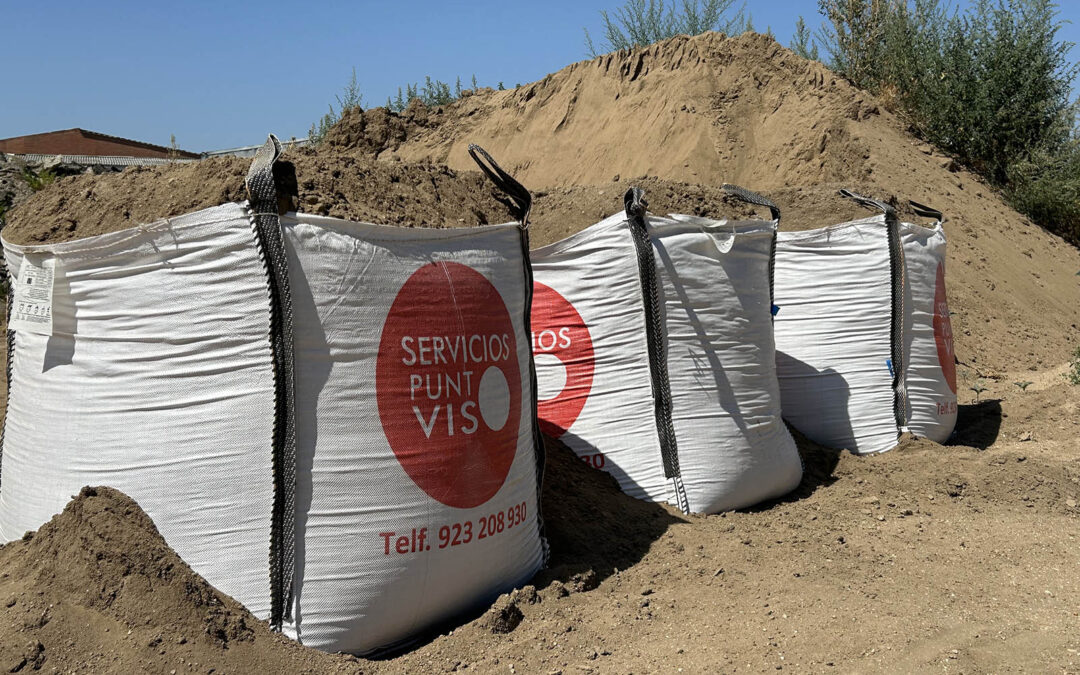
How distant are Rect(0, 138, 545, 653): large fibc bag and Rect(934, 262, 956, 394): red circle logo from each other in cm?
299

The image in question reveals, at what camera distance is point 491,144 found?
11273 mm

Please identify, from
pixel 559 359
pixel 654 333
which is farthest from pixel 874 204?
pixel 559 359

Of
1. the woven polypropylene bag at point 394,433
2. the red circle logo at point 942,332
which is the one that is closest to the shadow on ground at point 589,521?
the woven polypropylene bag at point 394,433

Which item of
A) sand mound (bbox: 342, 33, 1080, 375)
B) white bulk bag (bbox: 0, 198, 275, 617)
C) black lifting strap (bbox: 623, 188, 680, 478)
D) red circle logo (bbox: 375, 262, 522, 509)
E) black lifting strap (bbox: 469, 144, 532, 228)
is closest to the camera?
white bulk bag (bbox: 0, 198, 275, 617)

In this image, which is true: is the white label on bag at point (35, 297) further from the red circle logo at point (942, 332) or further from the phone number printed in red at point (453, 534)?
the red circle logo at point (942, 332)

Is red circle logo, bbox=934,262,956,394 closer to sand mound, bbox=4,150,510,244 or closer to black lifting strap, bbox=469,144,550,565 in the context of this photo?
black lifting strap, bbox=469,144,550,565

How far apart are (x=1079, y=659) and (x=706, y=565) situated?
947mm

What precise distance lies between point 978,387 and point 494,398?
4.65m

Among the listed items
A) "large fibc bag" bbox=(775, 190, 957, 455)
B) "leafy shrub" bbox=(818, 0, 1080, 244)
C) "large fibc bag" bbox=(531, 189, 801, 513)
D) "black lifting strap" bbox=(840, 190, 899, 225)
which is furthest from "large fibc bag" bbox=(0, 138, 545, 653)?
"leafy shrub" bbox=(818, 0, 1080, 244)

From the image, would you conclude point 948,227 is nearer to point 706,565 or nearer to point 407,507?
point 706,565

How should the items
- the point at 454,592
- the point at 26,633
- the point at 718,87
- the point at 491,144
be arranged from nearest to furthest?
the point at 26,633, the point at 454,592, the point at 718,87, the point at 491,144

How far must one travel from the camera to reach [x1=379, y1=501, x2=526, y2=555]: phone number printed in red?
6.73 feet

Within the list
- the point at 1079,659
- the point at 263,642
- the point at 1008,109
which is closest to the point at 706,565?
the point at 1079,659

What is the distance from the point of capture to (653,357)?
310 cm
